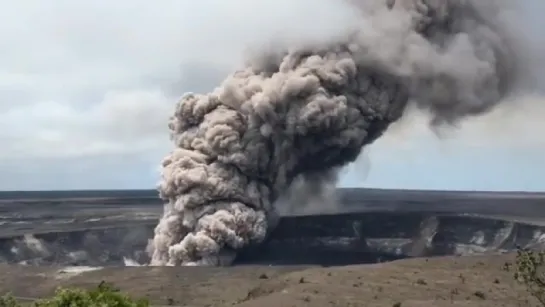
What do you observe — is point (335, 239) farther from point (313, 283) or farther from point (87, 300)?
point (87, 300)

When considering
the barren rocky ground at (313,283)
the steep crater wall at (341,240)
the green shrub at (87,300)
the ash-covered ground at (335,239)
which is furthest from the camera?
the steep crater wall at (341,240)

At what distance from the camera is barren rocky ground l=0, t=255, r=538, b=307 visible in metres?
32.0

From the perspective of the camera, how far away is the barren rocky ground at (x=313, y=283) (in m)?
32.0

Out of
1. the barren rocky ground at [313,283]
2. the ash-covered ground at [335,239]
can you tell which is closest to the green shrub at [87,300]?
the barren rocky ground at [313,283]

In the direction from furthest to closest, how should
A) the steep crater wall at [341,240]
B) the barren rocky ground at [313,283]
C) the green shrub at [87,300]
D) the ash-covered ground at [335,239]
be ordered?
the steep crater wall at [341,240], the ash-covered ground at [335,239], the barren rocky ground at [313,283], the green shrub at [87,300]

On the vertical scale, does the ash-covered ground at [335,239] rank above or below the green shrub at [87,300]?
above

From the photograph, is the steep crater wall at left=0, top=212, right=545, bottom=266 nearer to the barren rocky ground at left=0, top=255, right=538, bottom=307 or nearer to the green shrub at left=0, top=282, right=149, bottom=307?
the barren rocky ground at left=0, top=255, right=538, bottom=307

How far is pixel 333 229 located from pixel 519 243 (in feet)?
51.6

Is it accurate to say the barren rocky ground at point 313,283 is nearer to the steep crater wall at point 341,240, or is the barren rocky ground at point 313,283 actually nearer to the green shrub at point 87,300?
the green shrub at point 87,300

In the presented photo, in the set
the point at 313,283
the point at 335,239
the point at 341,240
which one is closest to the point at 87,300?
the point at 313,283

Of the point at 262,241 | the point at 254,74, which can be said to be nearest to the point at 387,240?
the point at 262,241

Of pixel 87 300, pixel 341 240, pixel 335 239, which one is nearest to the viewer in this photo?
pixel 87 300

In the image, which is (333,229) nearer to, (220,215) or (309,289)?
(220,215)

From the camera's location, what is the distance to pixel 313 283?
118 feet
